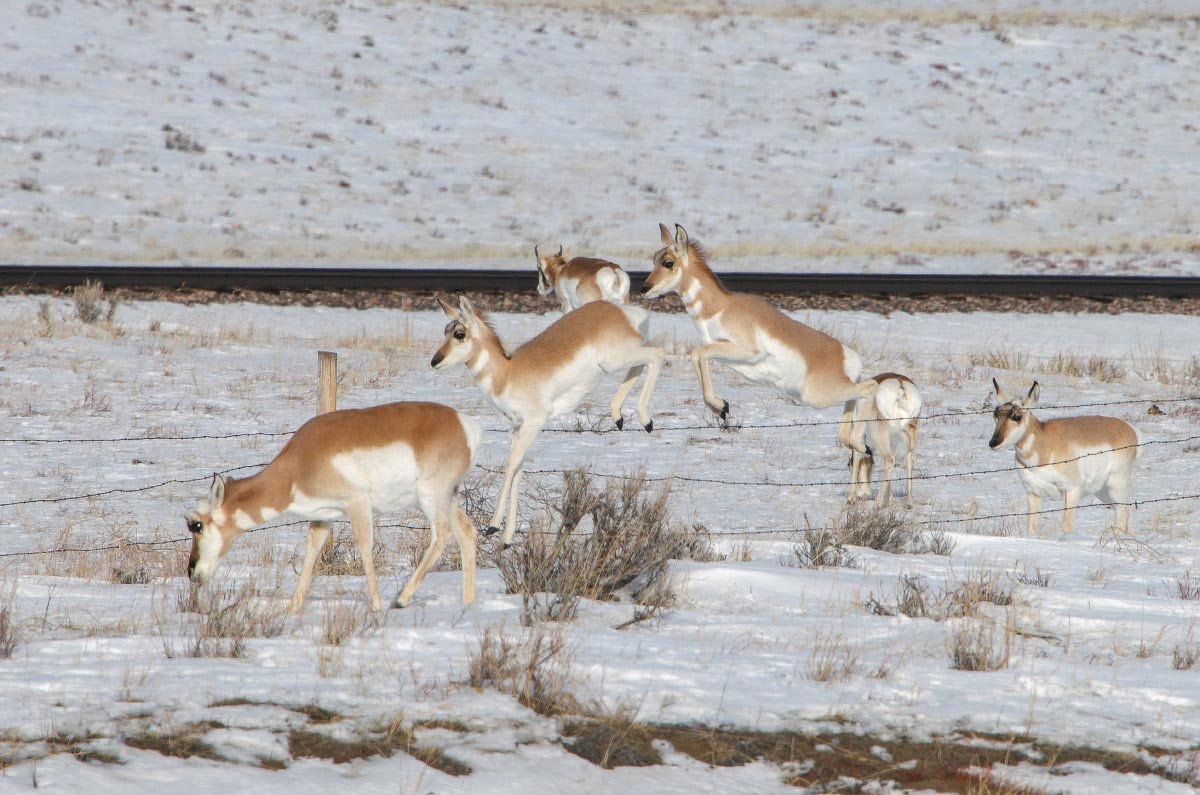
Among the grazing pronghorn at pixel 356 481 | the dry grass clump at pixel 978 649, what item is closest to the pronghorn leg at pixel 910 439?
the dry grass clump at pixel 978 649

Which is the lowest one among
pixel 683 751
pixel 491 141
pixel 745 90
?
pixel 683 751

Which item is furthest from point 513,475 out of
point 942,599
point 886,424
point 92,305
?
point 92,305

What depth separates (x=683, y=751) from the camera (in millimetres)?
5359

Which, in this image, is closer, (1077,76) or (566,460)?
(566,460)

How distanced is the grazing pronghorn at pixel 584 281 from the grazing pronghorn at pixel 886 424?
9.59ft

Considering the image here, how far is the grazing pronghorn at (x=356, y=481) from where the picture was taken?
7234 mm

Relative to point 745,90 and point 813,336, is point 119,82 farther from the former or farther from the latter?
point 813,336

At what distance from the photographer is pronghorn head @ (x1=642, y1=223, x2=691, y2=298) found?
10.1m

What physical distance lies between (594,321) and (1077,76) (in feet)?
146

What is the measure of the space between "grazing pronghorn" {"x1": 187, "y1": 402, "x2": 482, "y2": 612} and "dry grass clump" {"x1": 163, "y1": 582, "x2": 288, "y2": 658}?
0.18m

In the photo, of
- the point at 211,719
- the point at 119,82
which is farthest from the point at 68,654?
the point at 119,82

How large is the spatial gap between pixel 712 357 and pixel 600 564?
2928 mm

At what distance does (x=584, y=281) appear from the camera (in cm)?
1455

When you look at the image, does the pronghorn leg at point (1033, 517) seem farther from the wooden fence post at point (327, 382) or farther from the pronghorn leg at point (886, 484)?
the wooden fence post at point (327, 382)
